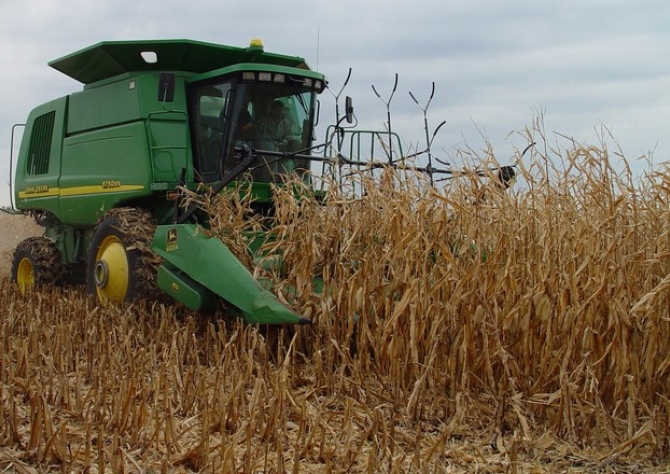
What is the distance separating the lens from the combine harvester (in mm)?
4568

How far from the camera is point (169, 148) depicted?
5395mm

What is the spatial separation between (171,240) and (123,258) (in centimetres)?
68

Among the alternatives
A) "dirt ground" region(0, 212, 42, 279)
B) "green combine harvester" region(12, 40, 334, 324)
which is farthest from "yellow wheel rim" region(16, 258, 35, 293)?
"dirt ground" region(0, 212, 42, 279)

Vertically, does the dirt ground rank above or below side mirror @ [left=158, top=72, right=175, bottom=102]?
below

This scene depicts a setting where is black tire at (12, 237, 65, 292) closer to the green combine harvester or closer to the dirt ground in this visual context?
the green combine harvester

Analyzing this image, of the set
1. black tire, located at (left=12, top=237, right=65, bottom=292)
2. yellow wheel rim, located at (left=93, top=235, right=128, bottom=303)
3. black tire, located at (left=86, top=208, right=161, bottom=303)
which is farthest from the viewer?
black tire, located at (left=12, top=237, right=65, bottom=292)

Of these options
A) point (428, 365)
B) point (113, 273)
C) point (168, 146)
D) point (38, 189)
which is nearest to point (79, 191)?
point (38, 189)

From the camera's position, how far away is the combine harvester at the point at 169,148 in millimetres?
4568

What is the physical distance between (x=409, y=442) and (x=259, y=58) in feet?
12.6

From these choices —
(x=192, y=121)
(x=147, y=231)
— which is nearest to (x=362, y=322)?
(x=147, y=231)

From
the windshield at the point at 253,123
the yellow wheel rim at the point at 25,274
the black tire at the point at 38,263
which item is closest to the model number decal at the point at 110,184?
the windshield at the point at 253,123

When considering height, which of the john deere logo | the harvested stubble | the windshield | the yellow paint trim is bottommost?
the harvested stubble

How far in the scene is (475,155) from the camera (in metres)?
3.48

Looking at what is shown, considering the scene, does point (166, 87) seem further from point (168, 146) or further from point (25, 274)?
point (25, 274)
